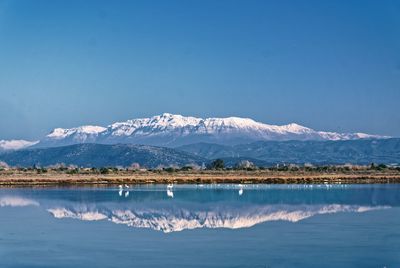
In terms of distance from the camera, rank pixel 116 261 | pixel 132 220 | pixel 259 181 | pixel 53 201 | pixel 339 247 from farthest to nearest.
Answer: pixel 259 181 < pixel 53 201 < pixel 132 220 < pixel 339 247 < pixel 116 261

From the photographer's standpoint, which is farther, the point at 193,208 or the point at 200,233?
the point at 193,208

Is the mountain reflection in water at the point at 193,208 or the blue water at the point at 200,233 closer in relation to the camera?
the blue water at the point at 200,233

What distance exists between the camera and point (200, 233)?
25297mm

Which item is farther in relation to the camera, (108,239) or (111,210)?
(111,210)

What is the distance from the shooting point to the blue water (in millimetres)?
19688

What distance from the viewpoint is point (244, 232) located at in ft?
83.6

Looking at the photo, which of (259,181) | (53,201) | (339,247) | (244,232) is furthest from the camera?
(259,181)

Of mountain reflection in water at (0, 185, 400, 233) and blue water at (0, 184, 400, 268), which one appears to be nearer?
blue water at (0, 184, 400, 268)

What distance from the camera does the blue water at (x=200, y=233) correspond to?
64.6ft

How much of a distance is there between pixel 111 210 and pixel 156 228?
8.33m

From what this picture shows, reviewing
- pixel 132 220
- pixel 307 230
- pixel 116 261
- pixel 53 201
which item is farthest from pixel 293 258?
pixel 53 201

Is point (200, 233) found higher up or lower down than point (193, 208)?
lower down

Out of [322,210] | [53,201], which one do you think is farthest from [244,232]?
[53,201]

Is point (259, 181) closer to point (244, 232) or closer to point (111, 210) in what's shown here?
point (111, 210)
